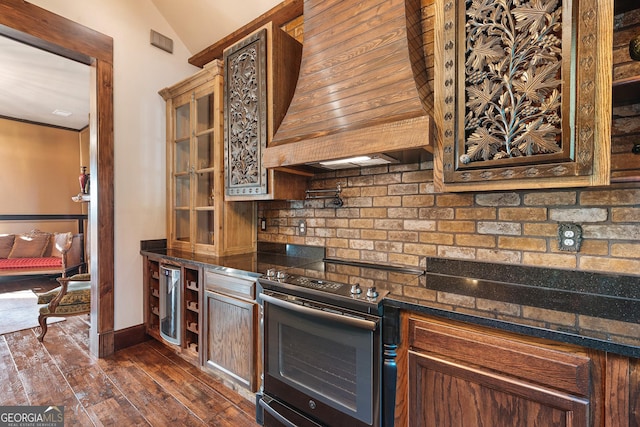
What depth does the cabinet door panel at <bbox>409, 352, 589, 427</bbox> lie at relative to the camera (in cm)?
93

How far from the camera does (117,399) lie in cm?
193

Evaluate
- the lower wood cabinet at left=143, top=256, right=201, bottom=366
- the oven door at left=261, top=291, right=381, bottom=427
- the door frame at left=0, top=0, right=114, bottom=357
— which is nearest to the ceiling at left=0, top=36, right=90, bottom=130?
the door frame at left=0, top=0, right=114, bottom=357

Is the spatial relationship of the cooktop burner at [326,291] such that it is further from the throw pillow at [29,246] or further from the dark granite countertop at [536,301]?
the throw pillow at [29,246]

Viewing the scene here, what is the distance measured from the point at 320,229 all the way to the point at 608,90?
1749mm

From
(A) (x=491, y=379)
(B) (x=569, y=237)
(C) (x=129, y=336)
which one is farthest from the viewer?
(C) (x=129, y=336)

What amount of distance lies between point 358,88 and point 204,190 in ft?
5.90

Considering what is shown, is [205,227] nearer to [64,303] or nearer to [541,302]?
[64,303]

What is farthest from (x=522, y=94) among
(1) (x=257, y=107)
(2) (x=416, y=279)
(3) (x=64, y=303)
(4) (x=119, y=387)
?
(3) (x=64, y=303)

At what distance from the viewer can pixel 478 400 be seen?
107 cm

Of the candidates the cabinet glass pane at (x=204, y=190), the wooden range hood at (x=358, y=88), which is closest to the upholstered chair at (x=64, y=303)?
the cabinet glass pane at (x=204, y=190)

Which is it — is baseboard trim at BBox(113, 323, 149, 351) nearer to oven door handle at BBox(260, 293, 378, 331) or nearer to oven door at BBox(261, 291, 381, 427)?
oven door at BBox(261, 291, 381, 427)

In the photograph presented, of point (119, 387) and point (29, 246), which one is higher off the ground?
point (29, 246)

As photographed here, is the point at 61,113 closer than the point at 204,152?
No

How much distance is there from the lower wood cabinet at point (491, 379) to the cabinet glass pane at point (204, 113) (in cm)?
238
